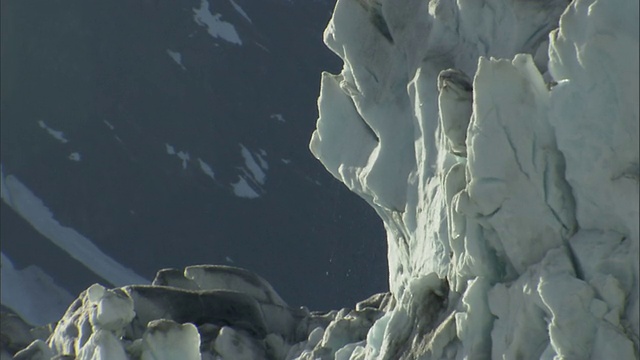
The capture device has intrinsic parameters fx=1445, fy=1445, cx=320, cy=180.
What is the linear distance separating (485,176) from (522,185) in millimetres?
207

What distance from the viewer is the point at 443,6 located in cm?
940

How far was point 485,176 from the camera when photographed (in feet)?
25.8

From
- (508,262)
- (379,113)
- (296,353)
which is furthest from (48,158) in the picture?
(508,262)

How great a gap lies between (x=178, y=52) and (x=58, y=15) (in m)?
2.58

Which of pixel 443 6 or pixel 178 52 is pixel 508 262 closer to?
pixel 443 6

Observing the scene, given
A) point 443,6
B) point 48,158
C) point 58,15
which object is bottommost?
point 48,158

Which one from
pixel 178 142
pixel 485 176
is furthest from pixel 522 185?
pixel 178 142

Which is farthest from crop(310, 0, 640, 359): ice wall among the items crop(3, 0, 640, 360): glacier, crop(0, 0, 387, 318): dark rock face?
crop(0, 0, 387, 318): dark rock face

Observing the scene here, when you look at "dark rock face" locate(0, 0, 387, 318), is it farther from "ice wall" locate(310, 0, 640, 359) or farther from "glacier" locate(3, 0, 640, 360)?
"ice wall" locate(310, 0, 640, 359)

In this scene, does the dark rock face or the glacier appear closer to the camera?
the glacier

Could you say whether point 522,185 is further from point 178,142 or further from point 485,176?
point 178,142

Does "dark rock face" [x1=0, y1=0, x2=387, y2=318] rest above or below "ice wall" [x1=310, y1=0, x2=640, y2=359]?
below

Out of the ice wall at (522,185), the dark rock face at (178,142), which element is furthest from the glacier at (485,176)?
the dark rock face at (178,142)

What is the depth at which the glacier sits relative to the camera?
7.38 m
